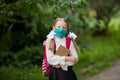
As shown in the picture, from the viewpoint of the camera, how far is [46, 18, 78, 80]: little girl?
6.87 meters

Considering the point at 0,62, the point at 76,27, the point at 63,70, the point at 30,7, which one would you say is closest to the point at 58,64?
the point at 63,70

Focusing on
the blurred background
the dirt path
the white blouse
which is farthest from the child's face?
the dirt path

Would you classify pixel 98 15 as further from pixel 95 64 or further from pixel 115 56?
pixel 95 64

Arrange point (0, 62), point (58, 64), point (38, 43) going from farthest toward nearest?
1. point (38, 43)
2. point (0, 62)
3. point (58, 64)

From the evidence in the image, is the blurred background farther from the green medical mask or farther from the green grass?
the green medical mask

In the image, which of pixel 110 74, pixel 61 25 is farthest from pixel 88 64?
pixel 61 25

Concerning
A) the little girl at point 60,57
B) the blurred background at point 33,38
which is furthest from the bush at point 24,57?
the little girl at point 60,57

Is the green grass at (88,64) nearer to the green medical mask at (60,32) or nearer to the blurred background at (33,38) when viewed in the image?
the blurred background at (33,38)

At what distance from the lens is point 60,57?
688cm

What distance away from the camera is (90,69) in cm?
1263

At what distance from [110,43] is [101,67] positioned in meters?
6.19

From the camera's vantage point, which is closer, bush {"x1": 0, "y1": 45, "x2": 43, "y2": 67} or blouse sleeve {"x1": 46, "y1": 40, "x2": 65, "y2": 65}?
blouse sleeve {"x1": 46, "y1": 40, "x2": 65, "y2": 65}

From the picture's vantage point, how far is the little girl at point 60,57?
22.5ft

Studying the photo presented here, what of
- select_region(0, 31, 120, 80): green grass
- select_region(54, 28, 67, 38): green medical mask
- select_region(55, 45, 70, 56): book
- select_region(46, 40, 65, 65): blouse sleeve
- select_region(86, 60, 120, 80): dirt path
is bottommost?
select_region(86, 60, 120, 80): dirt path
